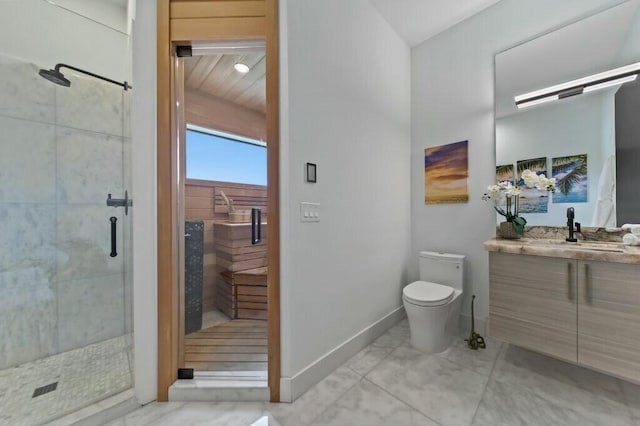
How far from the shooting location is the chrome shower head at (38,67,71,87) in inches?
71.3

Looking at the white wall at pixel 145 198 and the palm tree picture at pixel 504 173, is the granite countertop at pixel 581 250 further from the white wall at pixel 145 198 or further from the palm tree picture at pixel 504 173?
the white wall at pixel 145 198

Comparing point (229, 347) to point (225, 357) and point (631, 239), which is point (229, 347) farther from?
point (631, 239)

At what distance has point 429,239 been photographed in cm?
261

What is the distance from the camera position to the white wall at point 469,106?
82.8 inches

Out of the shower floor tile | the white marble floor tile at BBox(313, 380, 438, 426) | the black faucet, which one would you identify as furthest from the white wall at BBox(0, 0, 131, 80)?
the black faucet

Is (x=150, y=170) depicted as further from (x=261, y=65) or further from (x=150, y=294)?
(x=261, y=65)

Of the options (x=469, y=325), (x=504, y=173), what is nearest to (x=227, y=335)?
(x=469, y=325)

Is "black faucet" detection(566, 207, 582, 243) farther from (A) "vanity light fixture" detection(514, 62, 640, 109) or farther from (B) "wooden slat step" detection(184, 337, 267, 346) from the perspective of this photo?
(B) "wooden slat step" detection(184, 337, 267, 346)

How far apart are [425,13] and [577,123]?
1.58m

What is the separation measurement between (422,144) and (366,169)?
37.1 inches

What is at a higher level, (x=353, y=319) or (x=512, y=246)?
(x=512, y=246)

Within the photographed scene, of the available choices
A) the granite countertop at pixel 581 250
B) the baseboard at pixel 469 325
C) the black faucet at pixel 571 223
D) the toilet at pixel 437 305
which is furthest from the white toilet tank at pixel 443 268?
the black faucet at pixel 571 223

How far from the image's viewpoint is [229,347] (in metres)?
2.00

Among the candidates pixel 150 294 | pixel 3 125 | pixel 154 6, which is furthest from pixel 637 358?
pixel 3 125
